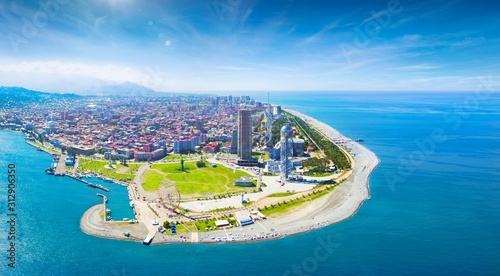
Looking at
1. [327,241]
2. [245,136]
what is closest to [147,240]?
[327,241]

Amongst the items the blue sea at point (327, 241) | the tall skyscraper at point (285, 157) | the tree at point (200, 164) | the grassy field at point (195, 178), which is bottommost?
the blue sea at point (327, 241)

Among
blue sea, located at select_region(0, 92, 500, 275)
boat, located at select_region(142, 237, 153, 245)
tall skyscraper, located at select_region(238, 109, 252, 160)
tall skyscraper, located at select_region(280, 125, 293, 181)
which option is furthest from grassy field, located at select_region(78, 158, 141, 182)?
tall skyscraper, located at select_region(280, 125, 293, 181)

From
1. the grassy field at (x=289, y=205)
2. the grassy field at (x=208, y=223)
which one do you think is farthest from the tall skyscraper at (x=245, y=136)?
the grassy field at (x=208, y=223)

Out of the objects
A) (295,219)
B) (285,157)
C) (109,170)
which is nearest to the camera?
(295,219)

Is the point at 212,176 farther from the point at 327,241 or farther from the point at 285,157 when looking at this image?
the point at 327,241

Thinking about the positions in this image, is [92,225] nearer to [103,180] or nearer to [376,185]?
[103,180]

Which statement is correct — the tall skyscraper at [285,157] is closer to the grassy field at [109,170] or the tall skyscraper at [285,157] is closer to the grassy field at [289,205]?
the grassy field at [289,205]

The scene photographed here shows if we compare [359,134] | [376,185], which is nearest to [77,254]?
[376,185]
